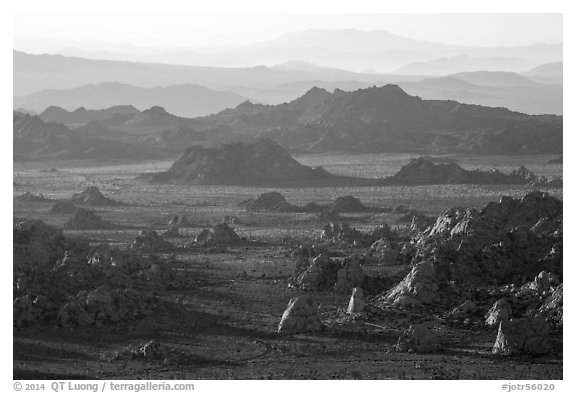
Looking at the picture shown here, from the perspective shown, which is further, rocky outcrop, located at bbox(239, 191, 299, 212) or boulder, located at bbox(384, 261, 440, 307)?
rocky outcrop, located at bbox(239, 191, 299, 212)

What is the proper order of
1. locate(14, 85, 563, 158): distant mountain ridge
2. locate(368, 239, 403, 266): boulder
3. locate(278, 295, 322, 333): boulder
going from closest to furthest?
locate(278, 295, 322, 333): boulder < locate(368, 239, 403, 266): boulder < locate(14, 85, 563, 158): distant mountain ridge

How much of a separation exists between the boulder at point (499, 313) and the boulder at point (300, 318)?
4.32 m

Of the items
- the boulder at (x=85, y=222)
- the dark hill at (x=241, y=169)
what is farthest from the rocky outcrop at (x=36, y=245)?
the dark hill at (x=241, y=169)

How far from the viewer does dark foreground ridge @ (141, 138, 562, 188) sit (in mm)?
69562

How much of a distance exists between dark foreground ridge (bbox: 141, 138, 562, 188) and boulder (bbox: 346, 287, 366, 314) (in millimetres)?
37382

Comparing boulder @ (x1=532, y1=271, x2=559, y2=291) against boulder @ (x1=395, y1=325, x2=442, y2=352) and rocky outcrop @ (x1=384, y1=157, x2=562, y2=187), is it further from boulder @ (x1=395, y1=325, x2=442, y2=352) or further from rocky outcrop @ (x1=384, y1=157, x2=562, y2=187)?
rocky outcrop @ (x1=384, y1=157, x2=562, y2=187)

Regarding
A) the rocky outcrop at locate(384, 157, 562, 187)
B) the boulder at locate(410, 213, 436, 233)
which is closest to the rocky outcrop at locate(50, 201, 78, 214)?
the boulder at locate(410, 213, 436, 233)

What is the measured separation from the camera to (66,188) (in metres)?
72.2

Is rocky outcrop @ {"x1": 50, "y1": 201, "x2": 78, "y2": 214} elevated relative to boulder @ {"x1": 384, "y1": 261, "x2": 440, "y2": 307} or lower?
lower

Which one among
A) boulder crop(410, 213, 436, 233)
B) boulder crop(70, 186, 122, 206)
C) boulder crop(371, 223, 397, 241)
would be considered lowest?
boulder crop(70, 186, 122, 206)

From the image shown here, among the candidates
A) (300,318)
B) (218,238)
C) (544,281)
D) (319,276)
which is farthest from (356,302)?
(218,238)

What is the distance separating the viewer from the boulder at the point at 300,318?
29.8m

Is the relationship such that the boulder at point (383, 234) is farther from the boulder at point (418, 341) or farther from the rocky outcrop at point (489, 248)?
the boulder at point (418, 341)

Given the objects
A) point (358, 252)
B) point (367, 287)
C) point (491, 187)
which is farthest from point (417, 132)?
point (367, 287)
